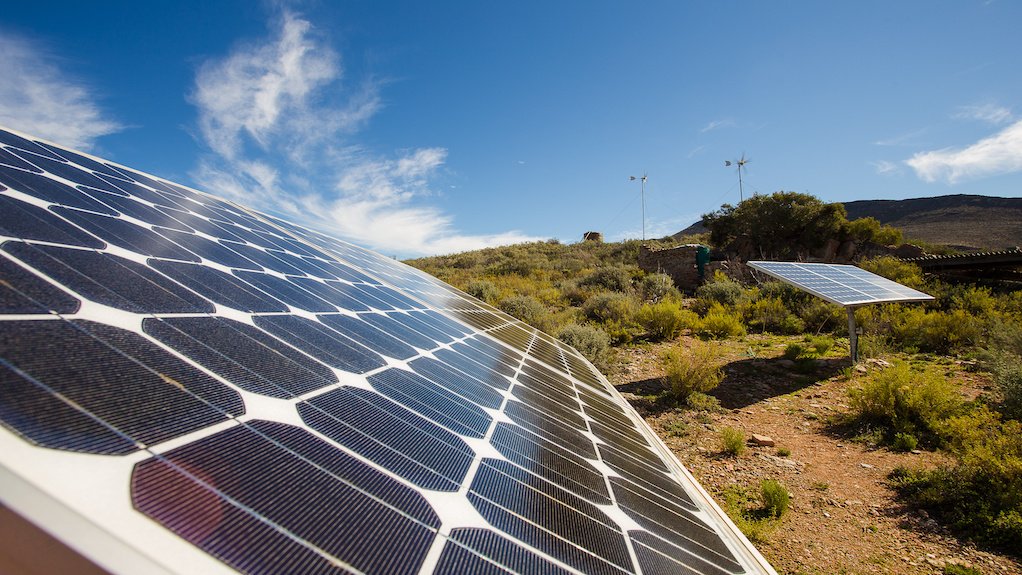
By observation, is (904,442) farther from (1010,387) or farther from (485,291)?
(485,291)

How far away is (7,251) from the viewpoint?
1.64 metres

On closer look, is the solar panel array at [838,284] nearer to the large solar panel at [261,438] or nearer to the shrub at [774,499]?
the shrub at [774,499]

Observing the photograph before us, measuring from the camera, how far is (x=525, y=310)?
53.9ft

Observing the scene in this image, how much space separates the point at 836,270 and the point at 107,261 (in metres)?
18.1

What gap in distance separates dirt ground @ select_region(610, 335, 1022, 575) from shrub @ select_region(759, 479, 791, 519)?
12cm

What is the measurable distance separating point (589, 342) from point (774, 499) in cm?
676

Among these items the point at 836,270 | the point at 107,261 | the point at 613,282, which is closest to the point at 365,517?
the point at 107,261

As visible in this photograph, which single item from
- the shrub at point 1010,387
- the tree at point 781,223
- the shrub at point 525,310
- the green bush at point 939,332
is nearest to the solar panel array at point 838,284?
the green bush at point 939,332

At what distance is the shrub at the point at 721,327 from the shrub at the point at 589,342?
4.69m

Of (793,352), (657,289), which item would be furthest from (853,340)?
(657,289)

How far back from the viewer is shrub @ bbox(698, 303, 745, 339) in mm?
14812

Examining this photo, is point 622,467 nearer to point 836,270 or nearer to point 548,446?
point 548,446

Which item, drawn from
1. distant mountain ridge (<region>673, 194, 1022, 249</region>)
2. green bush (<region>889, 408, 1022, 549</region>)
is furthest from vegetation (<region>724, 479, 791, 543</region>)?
distant mountain ridge (<region>673, 194, 1022, 249</region>)

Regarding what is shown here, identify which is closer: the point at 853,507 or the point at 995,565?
the point at 995,565
